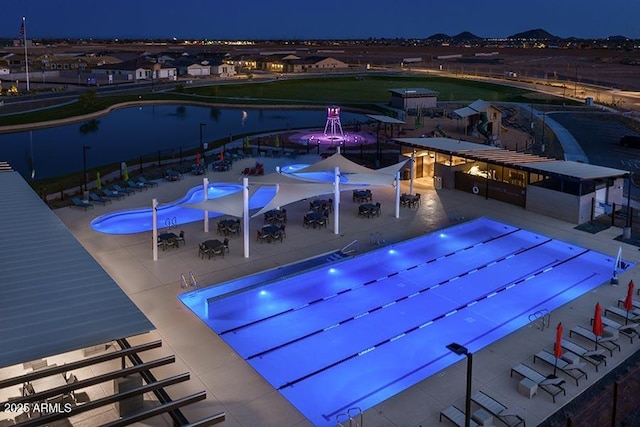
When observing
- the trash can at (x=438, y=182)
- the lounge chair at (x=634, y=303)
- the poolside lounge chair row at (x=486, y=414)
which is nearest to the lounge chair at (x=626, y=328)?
the lounge chair at (x=634, y=303)

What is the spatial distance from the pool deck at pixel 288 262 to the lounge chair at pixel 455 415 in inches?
10.7

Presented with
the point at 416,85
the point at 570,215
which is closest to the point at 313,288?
the point at 570,215

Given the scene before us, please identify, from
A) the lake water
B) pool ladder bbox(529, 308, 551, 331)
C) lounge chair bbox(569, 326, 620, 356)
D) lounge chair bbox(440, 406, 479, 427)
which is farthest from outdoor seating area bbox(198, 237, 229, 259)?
the lake water

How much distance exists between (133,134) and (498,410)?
4926 cm

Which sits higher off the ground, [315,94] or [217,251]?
[315,94]

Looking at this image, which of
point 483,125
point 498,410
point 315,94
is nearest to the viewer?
point 498,410

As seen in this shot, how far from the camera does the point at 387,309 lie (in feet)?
54.3

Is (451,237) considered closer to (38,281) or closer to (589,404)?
(589,404)

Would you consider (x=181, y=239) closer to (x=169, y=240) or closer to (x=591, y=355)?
(x=169, y=240)

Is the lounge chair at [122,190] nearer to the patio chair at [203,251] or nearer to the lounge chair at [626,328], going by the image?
the patio chair at [203,251]

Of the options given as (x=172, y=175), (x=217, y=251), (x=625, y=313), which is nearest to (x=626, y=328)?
(x=625, y=313)

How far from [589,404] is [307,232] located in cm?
1292

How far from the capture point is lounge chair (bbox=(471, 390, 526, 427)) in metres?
10.6

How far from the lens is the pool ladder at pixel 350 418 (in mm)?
10630
